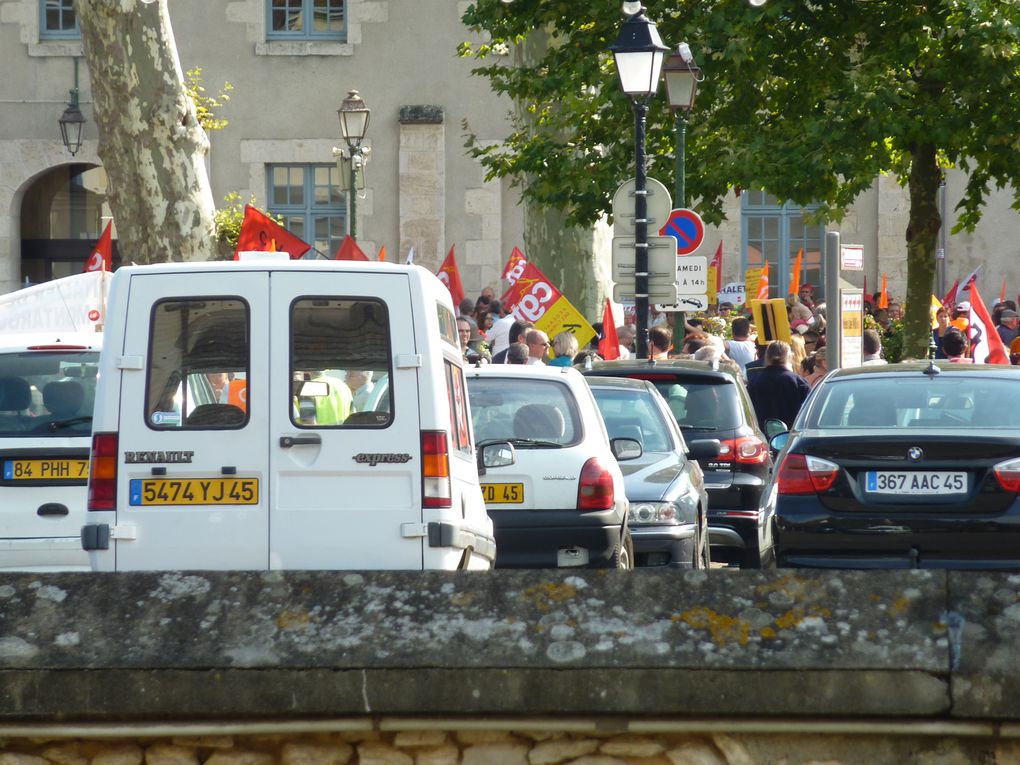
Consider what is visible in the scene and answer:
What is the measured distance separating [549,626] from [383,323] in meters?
3.22

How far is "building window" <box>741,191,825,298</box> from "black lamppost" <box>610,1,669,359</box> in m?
16.9

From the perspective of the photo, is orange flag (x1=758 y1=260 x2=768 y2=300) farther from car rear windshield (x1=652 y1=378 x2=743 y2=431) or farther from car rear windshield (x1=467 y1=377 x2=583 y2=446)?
car rear windshield (x1=467 y1=377 x2=583 y2=446)

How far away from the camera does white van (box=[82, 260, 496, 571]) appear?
705 centimetres

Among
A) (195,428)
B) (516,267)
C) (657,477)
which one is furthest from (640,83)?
(195,428)

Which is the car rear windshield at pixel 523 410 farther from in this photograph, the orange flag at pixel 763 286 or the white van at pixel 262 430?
the orange flag at pixel 763 286

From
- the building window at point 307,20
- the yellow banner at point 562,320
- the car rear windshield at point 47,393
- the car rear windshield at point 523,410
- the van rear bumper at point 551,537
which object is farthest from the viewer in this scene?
the building window at point 307,20

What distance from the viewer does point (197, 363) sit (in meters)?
7.11

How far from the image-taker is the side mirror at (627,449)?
10.6m

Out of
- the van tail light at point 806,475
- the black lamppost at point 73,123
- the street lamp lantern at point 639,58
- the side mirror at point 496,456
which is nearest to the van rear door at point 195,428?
the side mirror at point 496,456

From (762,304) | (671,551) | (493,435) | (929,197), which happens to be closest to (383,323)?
(493,435)

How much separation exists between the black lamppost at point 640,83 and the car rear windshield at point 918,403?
7020 millimetres

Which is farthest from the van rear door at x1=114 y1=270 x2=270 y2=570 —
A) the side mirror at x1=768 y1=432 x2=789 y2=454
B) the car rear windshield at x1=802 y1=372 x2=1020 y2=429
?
the side mirror at x1=768 y1=432 x2=789 y2=454

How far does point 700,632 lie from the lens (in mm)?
4051

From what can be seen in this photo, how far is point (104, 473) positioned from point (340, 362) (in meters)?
1.02
